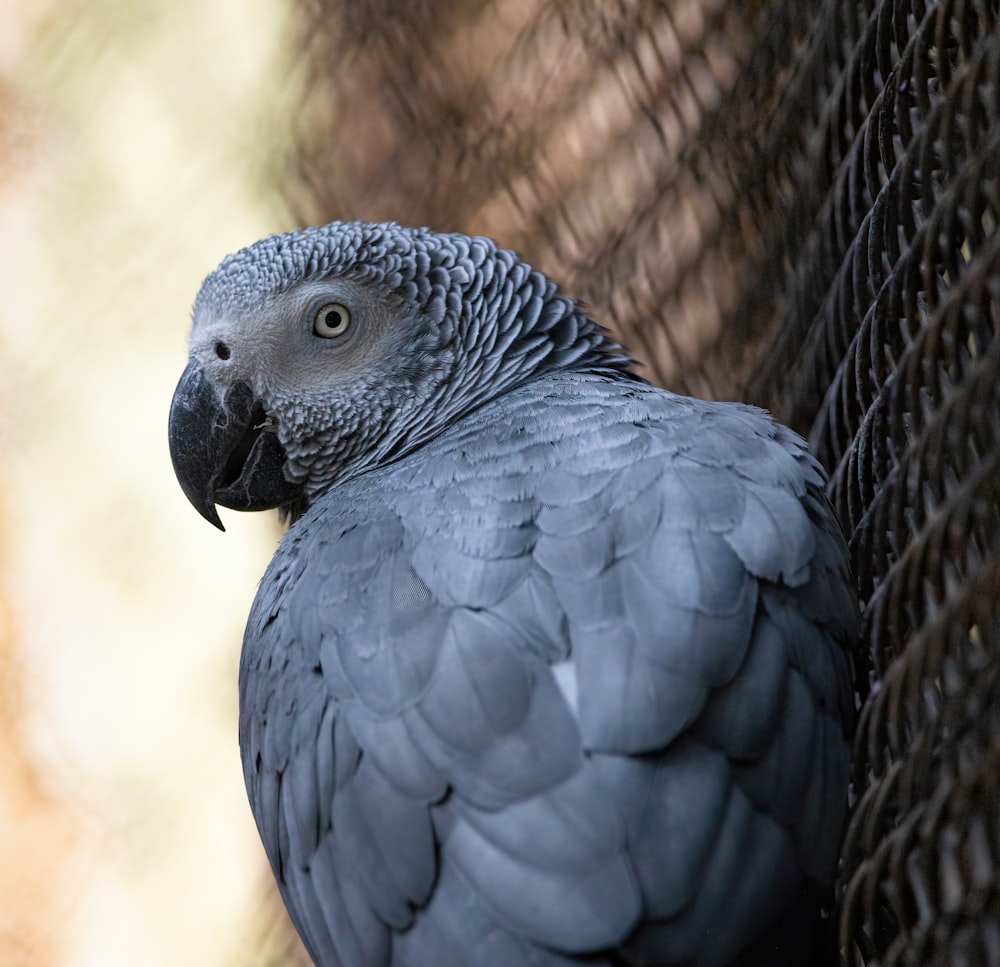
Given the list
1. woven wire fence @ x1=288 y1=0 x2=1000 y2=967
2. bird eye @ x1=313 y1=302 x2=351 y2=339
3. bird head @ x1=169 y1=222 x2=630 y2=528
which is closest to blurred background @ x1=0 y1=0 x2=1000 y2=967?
woven wire fence @ x1=288 y1=0 x2=1000 y2=967

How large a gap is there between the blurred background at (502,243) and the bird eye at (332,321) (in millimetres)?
526

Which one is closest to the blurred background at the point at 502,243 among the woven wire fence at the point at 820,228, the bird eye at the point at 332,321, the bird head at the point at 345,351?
the woven wire fence at the point at 820,228

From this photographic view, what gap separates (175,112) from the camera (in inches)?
91.8

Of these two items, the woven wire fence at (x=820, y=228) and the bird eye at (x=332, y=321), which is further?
the bird eye at (x=332, y=321)

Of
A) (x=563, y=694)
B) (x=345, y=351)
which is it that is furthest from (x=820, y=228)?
(x=563, y=694)

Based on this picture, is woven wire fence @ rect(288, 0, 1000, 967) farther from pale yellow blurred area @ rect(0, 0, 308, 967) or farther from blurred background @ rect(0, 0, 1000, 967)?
pale yellow blurred area @ rect(0, 0, 308, 967)

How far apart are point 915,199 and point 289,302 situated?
0.68 meters

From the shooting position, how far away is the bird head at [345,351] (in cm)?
128

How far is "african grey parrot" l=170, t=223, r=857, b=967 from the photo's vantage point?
0.78m

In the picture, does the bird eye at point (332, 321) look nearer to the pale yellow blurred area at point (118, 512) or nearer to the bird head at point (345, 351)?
the bird head at point (345, 351)

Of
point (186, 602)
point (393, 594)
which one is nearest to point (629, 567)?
point (393, 594)

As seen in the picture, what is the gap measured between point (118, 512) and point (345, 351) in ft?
4.12

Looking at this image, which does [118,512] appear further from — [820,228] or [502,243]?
[820,228]

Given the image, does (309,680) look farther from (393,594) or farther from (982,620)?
(982,620)
